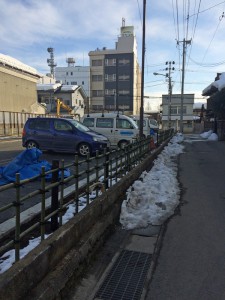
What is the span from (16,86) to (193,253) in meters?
35.8

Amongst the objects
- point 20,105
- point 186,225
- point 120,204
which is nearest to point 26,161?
point 120,204

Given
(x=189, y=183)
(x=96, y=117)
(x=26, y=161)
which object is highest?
(x=96, y=117)

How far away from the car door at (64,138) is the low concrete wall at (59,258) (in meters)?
8.21

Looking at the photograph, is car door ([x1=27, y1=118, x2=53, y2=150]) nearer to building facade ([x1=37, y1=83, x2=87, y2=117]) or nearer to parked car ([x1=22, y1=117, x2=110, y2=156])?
parked car ([x1=22, y1=117, x2=110, y2=156])

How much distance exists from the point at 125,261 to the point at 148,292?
858mm

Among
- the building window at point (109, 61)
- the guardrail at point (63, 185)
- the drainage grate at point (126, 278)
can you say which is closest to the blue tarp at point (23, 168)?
the guardrail at point (63, 185)

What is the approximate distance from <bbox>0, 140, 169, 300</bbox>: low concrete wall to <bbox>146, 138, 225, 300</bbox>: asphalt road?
0.92m

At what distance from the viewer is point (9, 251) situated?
382cm

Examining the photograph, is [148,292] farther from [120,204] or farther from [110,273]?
[120,204]

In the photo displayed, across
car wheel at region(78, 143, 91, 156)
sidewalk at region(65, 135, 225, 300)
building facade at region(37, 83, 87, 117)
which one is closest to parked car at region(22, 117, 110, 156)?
car wheel at region(78, 143, 91, 156)

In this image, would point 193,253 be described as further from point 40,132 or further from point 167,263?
point 40,132

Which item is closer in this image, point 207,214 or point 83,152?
point 207,214

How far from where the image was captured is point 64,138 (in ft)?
44.6

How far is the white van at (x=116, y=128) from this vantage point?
643 inches
